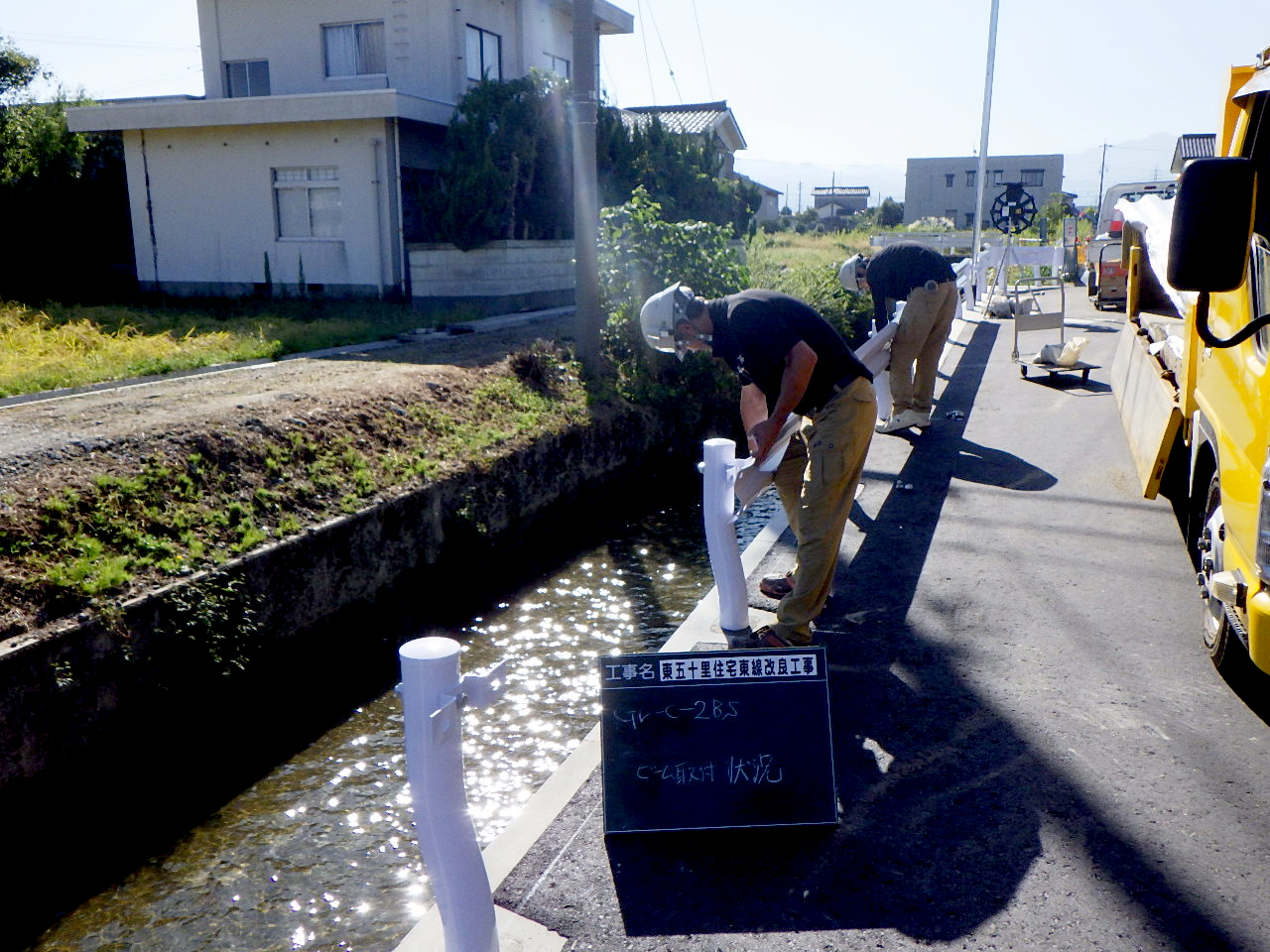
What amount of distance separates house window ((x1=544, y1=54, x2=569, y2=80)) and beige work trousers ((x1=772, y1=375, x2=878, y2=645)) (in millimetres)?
19435

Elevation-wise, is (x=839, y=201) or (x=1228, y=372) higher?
(x=839, y=201)

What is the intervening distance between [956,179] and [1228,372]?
7582 cm

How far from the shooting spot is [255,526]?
6.06 meters

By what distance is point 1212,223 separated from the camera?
3.65 m

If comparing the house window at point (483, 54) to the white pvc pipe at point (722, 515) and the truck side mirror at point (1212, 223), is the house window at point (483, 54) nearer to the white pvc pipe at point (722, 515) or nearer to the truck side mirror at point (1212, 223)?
the white pvc pipe at point (722, 515)

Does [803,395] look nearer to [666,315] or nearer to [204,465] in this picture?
[666,315]

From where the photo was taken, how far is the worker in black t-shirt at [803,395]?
4582mm

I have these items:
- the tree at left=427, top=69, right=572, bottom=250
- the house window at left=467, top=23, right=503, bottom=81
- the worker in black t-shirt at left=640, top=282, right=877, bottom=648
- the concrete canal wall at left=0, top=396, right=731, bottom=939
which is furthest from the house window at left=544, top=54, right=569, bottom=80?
the worker in black t-shirt at left=640, top=282, right=877, bottom=648

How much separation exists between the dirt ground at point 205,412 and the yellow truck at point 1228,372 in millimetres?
4845

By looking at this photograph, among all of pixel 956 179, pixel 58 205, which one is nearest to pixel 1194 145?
pixel 58 205

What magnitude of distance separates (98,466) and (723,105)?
32.8 m

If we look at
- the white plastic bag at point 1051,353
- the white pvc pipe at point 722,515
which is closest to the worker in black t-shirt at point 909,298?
the white plastic bag at point 1051,353

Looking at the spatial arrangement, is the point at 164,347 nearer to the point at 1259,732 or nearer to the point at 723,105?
the point at 1259,732

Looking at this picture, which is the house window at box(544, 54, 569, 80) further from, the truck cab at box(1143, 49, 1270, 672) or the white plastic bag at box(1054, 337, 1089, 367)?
the truck cab at box(1143, 49, 1270, 672)
